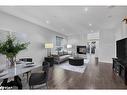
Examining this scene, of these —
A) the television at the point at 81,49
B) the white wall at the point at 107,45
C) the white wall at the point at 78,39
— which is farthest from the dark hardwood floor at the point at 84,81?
the white wall at the point at 78,39

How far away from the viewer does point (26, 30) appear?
5.63m

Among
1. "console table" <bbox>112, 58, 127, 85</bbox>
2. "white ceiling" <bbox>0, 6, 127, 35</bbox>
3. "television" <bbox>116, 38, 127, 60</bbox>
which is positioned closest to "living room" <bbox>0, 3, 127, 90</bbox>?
"white ceiling" <bbox>0, 6, 127, 35</bbox>

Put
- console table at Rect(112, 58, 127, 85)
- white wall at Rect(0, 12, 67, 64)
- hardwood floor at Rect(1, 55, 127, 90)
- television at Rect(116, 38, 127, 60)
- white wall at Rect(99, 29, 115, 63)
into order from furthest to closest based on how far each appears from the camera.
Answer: white wall at Rect(99, 29, 115, 63) < white wall at Rect(0, 12, 67, 64) < television at Rect(116, 38, 127, 60) < console table at Rect(112, 58, 127, 85) < hardwood floor at Rect(1, 55, 127, 90)

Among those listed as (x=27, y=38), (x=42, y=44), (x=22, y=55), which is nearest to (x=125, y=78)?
(x=22, y=55)

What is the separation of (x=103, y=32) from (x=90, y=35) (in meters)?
2.98

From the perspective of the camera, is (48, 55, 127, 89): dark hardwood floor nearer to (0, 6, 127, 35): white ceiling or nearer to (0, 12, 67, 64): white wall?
(0, 12, 67, 64): white wall

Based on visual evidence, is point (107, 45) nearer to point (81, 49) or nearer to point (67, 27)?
point (67, 27)

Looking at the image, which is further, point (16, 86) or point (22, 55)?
point (22, 55)

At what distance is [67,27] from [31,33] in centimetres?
316

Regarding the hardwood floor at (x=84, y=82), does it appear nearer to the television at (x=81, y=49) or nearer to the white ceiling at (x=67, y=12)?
the white ceiling at (x=67, y=12)

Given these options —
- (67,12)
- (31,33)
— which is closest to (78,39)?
(31,33)

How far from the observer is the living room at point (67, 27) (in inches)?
151

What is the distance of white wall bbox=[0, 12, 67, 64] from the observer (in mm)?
4464
